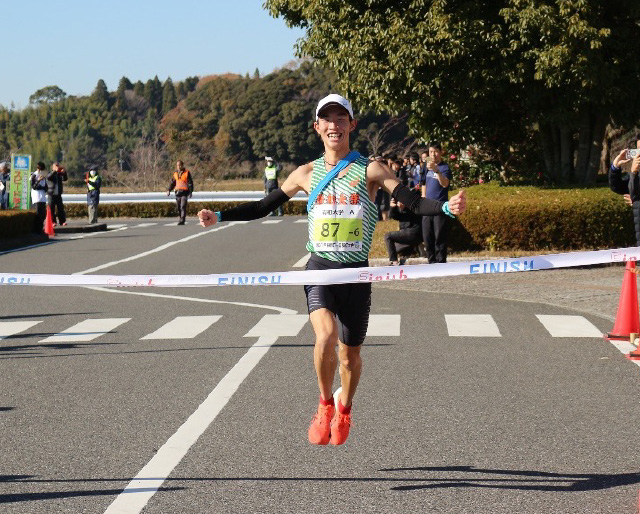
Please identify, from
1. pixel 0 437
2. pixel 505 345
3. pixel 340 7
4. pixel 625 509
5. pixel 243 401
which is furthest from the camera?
pixel 340 7

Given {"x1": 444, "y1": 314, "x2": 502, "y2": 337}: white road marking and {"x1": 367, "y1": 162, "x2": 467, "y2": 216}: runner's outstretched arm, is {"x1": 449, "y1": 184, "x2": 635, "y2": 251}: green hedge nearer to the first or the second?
{"x1": 444, "y1": 314, "x2": 502, "y2": 337}: white road marking

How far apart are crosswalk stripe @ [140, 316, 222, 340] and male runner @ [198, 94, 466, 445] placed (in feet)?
19.4

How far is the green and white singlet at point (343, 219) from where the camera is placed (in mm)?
6875

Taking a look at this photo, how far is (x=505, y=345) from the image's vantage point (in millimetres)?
11922

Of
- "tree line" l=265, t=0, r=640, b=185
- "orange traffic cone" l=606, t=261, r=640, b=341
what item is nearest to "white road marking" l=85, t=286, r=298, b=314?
"orange traffic cone" l=606, t=261, r=640, b=341

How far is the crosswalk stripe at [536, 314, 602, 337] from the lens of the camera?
12.8 m

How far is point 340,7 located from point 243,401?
1869 centimetres

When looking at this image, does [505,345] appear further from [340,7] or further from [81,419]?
[340,7]

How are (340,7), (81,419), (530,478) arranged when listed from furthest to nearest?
(340,7)
(81,419)
(530,478)

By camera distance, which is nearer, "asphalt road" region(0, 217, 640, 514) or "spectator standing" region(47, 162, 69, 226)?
"asphalt road" region(0, 217, 640, 514)

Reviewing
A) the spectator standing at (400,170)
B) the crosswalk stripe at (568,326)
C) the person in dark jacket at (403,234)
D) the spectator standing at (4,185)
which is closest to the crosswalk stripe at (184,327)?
the crosswalk stripe at (568,326)

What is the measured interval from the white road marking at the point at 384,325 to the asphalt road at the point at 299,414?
0.05 meters

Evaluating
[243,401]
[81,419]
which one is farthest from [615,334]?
[81,419]

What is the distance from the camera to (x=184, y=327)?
13.6 metres
